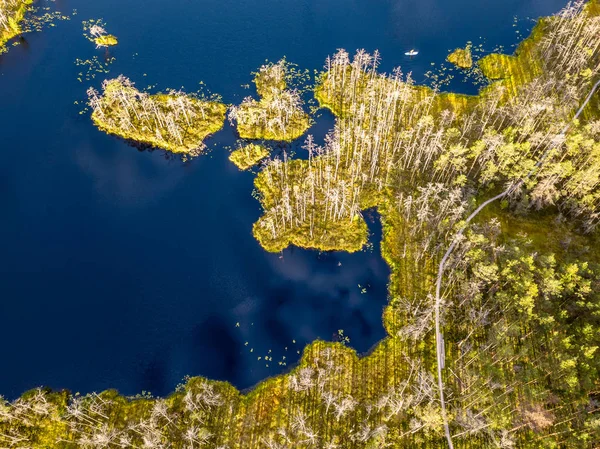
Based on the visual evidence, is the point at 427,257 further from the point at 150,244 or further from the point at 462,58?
the point at 462,58

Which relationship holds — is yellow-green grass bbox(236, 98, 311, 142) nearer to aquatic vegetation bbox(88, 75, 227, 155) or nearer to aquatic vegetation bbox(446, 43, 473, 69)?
aquatic vegetation bbox(88, 75, 227, 155)

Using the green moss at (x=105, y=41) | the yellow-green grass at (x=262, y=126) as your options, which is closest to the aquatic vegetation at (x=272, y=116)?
the yellow-green grass at (x=262, y=126)

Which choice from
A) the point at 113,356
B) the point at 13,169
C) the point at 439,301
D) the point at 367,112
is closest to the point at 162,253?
the point at 113,356

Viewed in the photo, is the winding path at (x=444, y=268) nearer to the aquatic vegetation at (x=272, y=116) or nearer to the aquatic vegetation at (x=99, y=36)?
the aquatic vegetation at (x=272, y=116)

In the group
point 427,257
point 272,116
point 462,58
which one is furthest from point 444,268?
point 462,58

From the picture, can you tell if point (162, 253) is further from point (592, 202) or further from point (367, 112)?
point (592, 202)

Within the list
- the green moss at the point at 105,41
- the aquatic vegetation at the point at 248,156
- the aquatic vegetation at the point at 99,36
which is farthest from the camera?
the green moss at the point at 105,41

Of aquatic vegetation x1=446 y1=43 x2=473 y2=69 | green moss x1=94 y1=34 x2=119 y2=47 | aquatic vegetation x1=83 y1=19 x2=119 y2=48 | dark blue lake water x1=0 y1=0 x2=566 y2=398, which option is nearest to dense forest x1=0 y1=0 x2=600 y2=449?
aquatic vegetation x1=446 y1=43 x2=473 y2=69
